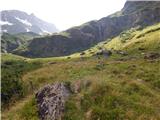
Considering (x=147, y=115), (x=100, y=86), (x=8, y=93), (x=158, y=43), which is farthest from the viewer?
(x=158, y=43)

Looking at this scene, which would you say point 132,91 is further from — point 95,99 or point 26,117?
Result: point 26,117

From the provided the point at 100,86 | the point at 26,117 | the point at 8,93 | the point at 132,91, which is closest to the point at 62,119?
the point at 26,117

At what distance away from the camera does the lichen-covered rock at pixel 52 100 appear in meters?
24.1

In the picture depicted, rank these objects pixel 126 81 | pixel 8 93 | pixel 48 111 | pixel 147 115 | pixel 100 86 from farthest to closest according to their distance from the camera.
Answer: pixel 8 93
pixel 126 81
pixel 100 86
pixel 48 111
pixel 147 115

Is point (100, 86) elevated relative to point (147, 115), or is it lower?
elevated

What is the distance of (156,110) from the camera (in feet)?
77.5

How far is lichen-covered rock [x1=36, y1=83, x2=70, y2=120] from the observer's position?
79.0ft

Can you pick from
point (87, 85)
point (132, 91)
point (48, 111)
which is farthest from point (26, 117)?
point (132, 91)

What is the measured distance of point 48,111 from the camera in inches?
958

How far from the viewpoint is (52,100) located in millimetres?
25219

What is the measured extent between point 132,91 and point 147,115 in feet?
13.9

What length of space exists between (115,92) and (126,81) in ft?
11.3

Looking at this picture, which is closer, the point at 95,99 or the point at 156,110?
the point at 156,110

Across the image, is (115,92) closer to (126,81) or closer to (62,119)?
(126,81)
